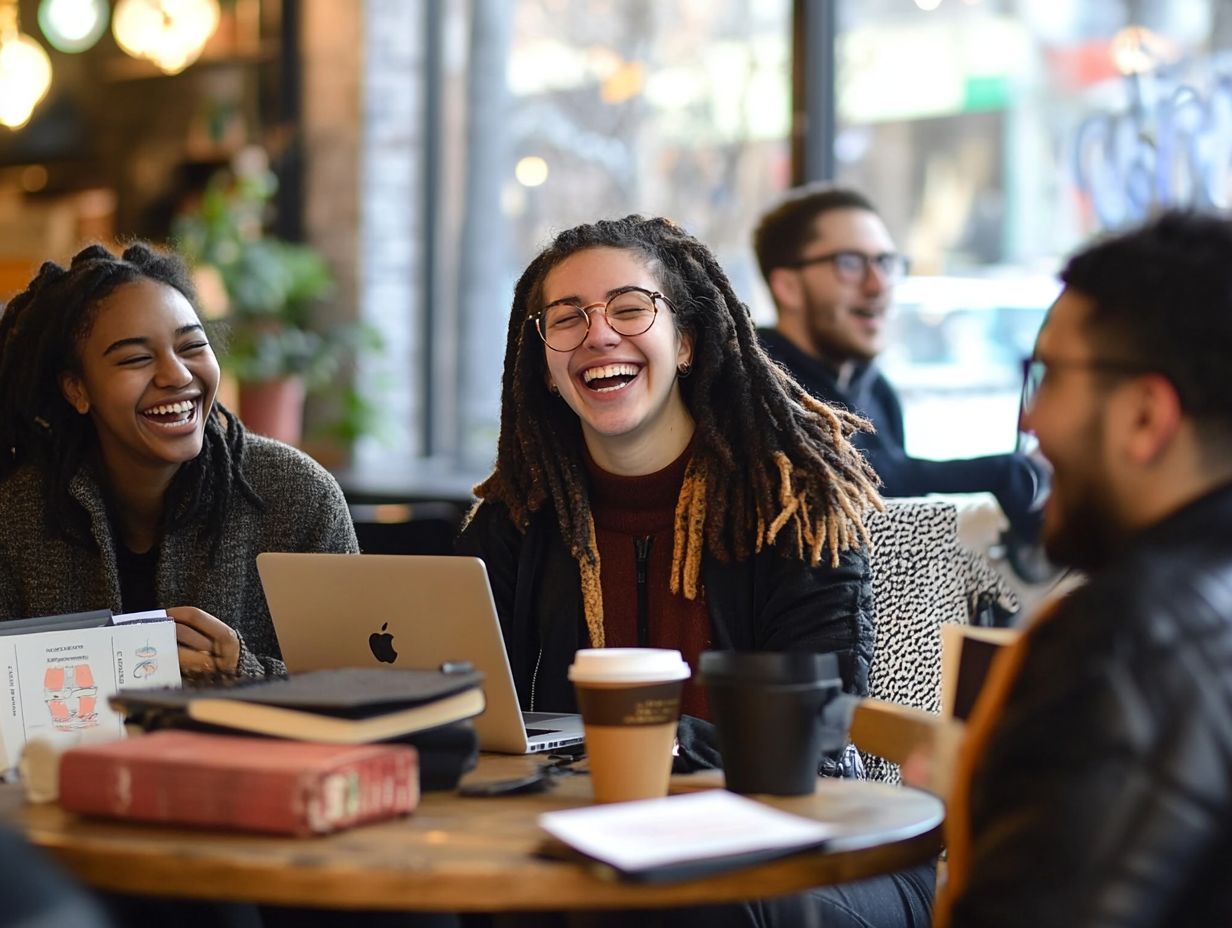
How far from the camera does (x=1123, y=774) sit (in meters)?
1.13

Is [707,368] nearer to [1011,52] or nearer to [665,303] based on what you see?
[665,303]

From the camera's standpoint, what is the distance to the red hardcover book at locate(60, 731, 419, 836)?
136cm

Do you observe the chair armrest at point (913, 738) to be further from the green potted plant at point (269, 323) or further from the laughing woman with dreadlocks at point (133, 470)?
the green potted plant at point (269, 323)

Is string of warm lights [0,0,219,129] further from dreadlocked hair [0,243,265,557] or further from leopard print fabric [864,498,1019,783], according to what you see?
leopard print fabric [864,498,1019,783]

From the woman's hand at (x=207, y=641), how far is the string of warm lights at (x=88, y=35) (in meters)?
4.68

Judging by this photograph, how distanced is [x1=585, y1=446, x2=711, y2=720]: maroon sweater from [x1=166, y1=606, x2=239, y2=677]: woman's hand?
0.52 metres

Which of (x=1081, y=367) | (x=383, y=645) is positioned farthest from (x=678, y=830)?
(x=383, y=645)

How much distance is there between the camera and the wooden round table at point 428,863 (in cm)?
126

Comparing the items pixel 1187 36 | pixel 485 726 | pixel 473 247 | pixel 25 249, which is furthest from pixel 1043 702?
pixel 25 249

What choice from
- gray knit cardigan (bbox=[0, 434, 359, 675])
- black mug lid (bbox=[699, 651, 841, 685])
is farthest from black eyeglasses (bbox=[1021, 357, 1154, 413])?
gray knit cardigan (bbox=[0, 434, 359, 675])

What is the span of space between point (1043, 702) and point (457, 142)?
5.07m

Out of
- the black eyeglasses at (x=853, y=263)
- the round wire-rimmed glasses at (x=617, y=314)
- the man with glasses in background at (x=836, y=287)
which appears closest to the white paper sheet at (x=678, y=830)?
the round wire-rimmed glasses at (x=617, y=314)

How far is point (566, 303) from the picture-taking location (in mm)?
2322

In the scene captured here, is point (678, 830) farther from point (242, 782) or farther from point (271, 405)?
point (271, 405)
